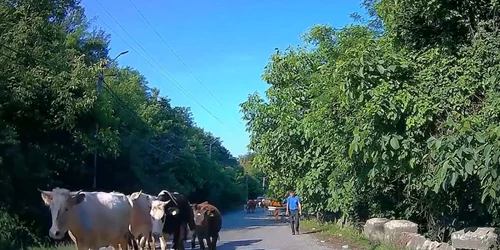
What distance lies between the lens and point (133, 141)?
34656 millimetres

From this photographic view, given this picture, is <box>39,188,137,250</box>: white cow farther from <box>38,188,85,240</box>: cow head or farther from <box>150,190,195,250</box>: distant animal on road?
<box>150,190,195,250</box>: distant animal on road

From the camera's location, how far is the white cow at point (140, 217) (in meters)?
14.6

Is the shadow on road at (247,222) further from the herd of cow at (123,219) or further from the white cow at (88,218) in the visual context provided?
the white cow at (88,218)

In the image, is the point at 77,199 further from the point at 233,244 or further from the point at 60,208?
the point at 233,244

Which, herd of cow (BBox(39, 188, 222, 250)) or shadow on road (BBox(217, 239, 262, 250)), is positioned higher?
herd of cow (BBox(39, 188, 222, 250))

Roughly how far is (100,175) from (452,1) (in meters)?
20.4

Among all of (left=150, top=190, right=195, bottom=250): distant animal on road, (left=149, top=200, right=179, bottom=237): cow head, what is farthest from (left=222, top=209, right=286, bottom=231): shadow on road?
(left=149, top=200, right=179, bottom=237): cow head

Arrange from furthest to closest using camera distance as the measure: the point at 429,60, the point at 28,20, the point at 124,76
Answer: the point at 124,76, the point at 28,20, the point at 429,60

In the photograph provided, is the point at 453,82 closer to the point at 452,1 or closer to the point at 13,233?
the point at 452,1

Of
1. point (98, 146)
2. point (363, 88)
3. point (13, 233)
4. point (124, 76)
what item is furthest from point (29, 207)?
point (124, 76)

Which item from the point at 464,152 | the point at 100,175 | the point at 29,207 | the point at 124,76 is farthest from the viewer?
the point at 124,76

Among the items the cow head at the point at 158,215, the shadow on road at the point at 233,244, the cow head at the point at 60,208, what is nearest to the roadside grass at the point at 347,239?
the shadow on road at the point at 233,244

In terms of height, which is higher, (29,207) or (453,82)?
(453,82)

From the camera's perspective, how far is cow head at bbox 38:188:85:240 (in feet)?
35.0
